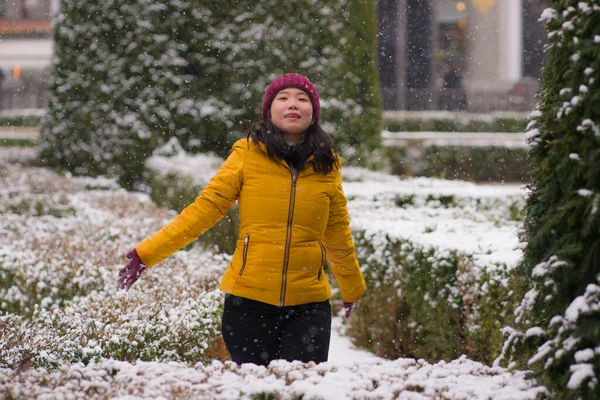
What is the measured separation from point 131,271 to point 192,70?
7.58m

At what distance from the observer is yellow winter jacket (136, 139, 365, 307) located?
9.04ft

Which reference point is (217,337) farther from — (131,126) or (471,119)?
(471,119)

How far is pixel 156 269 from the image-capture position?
15.1 feet

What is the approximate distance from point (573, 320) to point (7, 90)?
31.7 metres

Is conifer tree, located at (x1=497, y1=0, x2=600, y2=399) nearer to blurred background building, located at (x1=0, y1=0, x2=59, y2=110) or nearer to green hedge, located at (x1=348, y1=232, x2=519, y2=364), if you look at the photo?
green hedge, located at (x1=348, y1=232, x2=519, y2=364)

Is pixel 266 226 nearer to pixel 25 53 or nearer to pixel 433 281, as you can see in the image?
pixel 433 281

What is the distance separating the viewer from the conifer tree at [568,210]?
1944 mm

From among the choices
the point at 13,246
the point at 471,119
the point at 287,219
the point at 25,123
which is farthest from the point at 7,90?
the point at 287,219

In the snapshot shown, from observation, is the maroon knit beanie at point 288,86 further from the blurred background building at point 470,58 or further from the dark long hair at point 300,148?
the blurred background building at point 470,58

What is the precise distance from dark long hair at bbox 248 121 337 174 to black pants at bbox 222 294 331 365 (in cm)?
51

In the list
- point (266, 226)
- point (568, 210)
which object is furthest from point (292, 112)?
point (568, 210)

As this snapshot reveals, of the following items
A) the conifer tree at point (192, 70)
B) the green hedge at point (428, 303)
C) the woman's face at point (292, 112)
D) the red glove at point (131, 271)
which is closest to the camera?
the red glove at point (131, 271)

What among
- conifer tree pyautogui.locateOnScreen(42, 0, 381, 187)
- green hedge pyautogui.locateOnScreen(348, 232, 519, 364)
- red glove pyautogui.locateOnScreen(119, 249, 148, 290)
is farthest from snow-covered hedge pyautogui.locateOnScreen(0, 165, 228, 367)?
conifer tree pyautogui.locateOnScreen(42, 0, 381, 187)

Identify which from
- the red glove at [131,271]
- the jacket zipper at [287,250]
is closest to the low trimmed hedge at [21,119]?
the red glove at [131,271]
